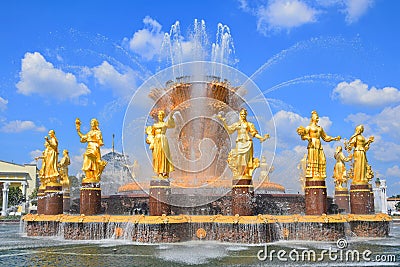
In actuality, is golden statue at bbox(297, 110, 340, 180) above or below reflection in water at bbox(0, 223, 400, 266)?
above

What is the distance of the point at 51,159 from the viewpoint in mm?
19703

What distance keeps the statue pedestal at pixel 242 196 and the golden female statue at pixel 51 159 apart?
8.66 meters

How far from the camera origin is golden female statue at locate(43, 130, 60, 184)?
19438mm

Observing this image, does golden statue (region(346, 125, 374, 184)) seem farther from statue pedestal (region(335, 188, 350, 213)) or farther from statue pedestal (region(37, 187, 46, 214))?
statue pedestal (region(37, 187, 46, 214))

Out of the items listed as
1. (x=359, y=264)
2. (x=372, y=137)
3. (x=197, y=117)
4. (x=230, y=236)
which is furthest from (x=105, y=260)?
(x=372, y=137)

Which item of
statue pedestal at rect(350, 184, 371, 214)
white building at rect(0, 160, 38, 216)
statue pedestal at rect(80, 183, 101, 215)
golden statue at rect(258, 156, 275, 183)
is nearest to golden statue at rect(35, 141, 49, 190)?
statue pedestal at rect(80, 183, 101, 215)

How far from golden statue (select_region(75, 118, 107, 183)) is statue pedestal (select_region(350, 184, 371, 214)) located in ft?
36.5

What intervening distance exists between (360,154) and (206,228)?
798 cm

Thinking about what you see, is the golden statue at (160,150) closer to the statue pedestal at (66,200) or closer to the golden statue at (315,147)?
the golden statue at (315,147)

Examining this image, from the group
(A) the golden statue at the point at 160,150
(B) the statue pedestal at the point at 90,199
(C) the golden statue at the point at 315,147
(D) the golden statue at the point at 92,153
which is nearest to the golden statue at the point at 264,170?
(C) the golden statue at the point at 315,147

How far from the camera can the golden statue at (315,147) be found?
54.7 ft

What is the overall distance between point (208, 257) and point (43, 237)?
9.16 metres

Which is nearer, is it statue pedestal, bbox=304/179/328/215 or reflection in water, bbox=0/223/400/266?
reflection in water, bbox=0/223/400/266

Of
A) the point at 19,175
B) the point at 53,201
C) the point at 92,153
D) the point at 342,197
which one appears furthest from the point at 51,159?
the point at 19,175
